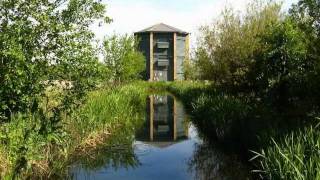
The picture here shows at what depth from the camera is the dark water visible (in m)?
11.6

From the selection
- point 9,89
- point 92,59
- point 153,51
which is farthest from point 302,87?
point 153,51

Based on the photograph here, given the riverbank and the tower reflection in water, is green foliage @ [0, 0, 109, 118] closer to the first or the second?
the riverbank

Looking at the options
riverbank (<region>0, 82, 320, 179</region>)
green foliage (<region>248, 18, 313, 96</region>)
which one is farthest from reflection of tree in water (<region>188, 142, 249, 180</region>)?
green foliage (<region>248, 18, 313, 96</region>)

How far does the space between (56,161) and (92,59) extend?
244 centimetres

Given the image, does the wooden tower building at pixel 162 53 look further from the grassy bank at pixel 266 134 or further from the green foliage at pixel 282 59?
the green foliage at pixel 282 59

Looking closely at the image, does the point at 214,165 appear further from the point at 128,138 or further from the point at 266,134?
the point at 128,138

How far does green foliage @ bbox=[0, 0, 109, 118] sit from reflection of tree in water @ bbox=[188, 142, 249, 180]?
3549mm

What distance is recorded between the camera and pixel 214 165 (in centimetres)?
1271

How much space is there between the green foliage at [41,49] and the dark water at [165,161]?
2184 millimetres

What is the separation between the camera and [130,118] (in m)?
22.4

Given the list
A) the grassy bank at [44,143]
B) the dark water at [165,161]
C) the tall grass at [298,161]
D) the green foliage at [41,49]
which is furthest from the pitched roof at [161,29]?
the tall grass at [298,161]

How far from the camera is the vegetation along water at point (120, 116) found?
9484 mm

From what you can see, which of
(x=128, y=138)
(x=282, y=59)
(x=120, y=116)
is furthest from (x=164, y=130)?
(x=282, y=59)

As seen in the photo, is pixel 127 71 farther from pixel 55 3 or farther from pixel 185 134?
pixel 55 3
